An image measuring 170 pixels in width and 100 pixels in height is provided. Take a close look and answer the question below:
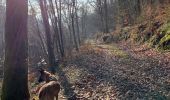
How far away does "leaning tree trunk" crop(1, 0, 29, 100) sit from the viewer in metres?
9.01

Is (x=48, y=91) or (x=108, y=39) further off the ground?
(x=108, y=39)

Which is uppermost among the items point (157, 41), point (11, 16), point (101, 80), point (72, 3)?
point (72, 3)

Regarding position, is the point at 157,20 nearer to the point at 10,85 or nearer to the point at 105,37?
the point at 10,85

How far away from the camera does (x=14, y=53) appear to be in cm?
903

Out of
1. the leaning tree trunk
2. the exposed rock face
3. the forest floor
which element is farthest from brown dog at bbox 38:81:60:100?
the exposed rock face

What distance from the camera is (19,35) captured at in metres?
9.12

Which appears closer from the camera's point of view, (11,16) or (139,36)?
(11,16)

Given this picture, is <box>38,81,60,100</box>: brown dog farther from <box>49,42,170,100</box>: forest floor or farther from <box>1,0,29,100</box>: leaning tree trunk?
<box>49,42,170,100</box>: forest floor

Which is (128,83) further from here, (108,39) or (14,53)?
(108,39)

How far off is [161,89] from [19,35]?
5027 millimetres

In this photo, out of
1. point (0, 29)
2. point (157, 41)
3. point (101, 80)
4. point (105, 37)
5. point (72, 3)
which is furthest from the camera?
point (0, 29)

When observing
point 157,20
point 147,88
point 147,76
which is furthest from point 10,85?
point 157,20

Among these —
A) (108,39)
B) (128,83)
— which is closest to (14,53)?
(128,83)

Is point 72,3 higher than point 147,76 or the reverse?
higher
